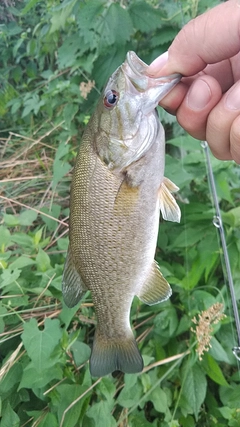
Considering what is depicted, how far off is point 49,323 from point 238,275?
2.72ft

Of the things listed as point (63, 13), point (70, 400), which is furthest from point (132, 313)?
point (63, 13)

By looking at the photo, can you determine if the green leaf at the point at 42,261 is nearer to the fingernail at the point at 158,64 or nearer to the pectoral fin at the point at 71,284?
the pectoral fin at the point at 71,284

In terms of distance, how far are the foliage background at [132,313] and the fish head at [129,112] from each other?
1.95ft

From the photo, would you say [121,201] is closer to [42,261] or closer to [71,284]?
[71,284]

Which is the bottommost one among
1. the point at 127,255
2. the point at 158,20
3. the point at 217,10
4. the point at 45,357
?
the point at 45,357

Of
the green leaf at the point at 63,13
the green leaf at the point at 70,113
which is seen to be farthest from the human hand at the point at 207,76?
the green leaf at the point at 70,113

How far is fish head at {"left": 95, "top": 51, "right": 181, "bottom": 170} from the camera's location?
3.01 feet

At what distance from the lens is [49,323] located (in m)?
1.21

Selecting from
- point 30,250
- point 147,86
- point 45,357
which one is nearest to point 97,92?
point 30,250

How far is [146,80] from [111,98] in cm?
10

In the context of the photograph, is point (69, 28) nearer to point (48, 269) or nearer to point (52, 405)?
point (48, 269)

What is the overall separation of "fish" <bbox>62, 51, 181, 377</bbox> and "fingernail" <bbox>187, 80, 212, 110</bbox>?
6cm

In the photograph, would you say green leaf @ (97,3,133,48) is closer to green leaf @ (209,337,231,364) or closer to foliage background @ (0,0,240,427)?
foliage background @ (0,0,240,427)

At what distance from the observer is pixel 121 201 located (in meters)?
0.99
